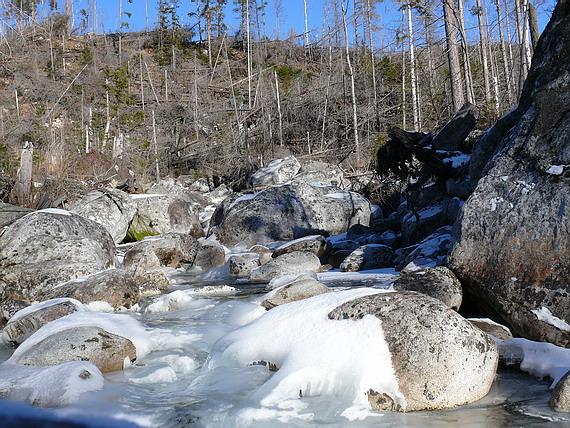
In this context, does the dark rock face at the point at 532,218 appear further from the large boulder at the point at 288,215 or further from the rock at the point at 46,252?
the large boulder at the point at 288,215

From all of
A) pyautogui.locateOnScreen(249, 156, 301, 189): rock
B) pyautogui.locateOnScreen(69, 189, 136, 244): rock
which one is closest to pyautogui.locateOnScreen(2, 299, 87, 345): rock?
pyautogui.locateOnScreen(69, 189, 136, 244): rock

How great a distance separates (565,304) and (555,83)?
229cm

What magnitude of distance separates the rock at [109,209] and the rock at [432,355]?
8.95 meters

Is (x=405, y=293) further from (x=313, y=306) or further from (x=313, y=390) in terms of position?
(x=313, y=390)

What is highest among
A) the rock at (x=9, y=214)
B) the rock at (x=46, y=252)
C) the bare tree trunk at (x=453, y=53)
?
the bare tree trunk at (x=453, y=53)

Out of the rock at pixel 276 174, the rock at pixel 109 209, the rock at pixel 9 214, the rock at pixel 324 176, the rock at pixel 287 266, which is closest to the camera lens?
the rock at pixel 9 214

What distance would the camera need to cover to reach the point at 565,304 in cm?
420

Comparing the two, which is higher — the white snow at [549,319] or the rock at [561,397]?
the white snow at [549,319]

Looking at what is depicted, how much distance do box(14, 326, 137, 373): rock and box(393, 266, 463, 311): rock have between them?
2760mm

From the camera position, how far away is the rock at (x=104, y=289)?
6180mm

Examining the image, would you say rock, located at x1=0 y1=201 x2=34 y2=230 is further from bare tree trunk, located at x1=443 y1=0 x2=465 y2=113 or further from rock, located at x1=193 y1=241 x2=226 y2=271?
bare tree trunk, located at x1=443 y1=0 x2=465 y2=113

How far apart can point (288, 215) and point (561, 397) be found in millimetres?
9380

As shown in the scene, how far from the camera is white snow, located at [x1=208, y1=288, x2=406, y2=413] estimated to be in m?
3.25

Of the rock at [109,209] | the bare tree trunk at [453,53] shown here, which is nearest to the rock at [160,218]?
the rock at [109,209]
